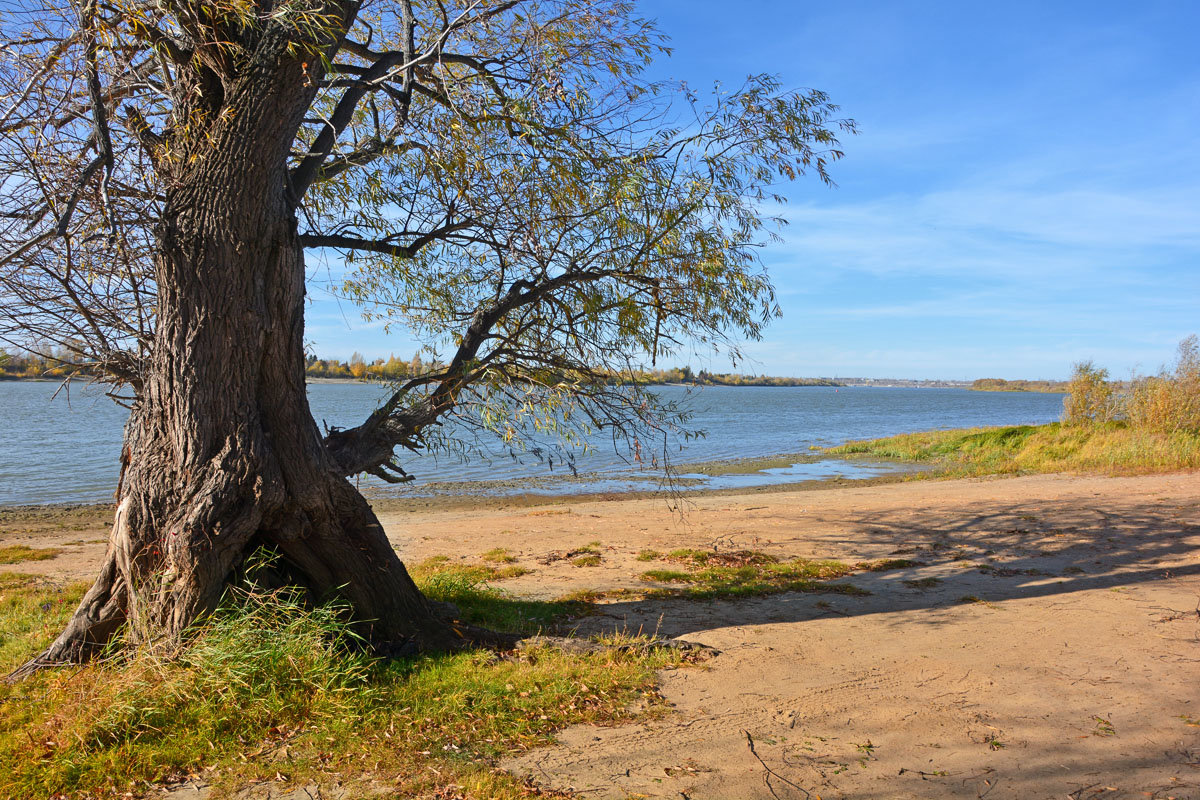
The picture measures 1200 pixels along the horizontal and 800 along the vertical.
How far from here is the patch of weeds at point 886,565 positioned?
976 centimetres

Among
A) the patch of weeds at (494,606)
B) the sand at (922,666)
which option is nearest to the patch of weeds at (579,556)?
the sand at (922,666)

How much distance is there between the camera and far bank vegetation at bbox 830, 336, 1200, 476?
66.8 ft

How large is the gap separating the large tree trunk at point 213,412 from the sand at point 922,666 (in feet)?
8.40

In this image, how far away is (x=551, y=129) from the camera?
227 inches

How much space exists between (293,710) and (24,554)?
10.5m

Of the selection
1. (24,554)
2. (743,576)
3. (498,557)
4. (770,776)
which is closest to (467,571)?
(498,557)

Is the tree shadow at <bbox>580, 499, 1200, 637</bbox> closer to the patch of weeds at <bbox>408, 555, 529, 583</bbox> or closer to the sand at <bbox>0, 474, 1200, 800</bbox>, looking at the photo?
the sand at <bbox>0, 474, 1200, 800</bbox>

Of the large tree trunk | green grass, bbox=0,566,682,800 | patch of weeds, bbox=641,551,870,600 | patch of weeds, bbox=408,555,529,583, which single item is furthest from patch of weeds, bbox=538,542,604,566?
the large tree trunk

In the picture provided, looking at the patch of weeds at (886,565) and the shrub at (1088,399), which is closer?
the patch of weeds at (886,565)

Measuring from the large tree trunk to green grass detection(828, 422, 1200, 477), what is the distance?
20467mm

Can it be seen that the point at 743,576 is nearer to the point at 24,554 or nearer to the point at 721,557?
the point at 721,557

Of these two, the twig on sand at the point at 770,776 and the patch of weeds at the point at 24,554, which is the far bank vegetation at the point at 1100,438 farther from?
the patch of weeds at the point at 24,554

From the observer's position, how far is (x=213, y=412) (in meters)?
5.13

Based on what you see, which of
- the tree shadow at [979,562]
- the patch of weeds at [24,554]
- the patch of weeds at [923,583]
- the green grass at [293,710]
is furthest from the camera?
the patch of weeds at [24,554]
